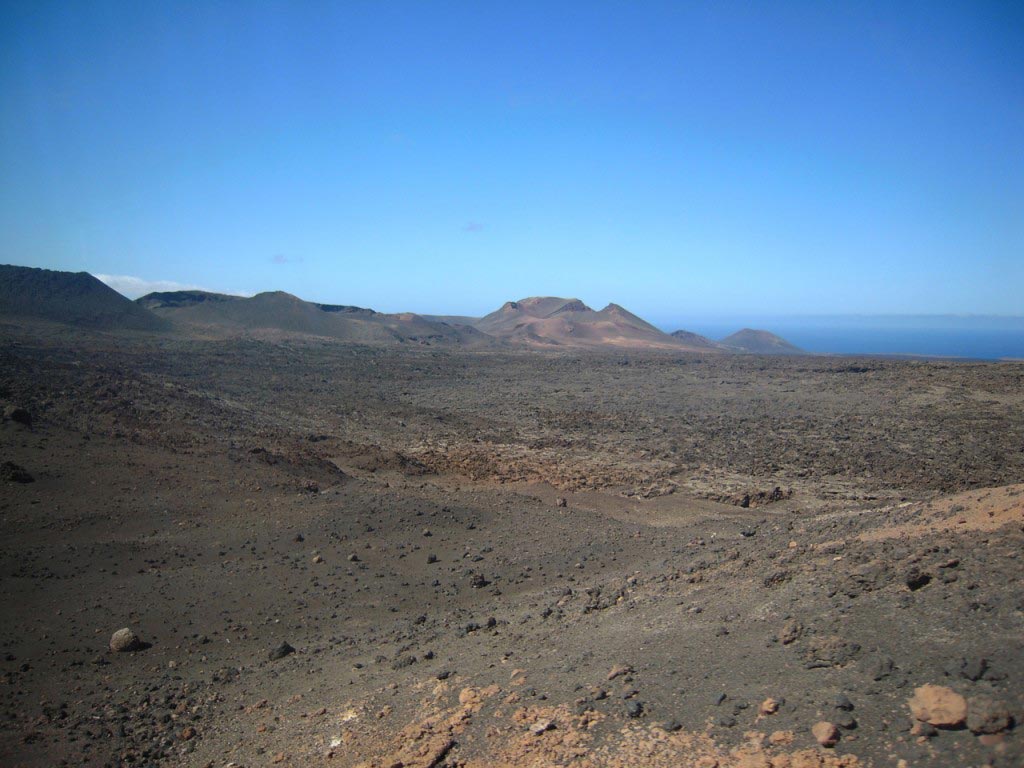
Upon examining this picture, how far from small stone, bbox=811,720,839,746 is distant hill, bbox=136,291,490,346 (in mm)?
56943

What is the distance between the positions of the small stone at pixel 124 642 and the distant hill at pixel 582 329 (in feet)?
195

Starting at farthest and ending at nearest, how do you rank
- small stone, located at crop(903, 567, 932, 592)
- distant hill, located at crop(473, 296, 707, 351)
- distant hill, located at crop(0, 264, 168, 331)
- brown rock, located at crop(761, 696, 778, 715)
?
1. distant hill, located at crop(473, 296, 707, 351)
2. distant hill, located at crop(0, 264, 168, 331)
3. small stone, located at crop(903, 567, 932, 592)
4. brown rock, located at crop(761, 696, 778, 715)

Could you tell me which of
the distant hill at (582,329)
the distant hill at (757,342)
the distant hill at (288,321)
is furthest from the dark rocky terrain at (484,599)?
the distant hill at (757,342)

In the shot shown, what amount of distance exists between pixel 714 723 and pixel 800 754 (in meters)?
0.58

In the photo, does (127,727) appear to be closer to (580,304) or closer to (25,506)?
(25,506)

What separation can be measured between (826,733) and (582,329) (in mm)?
73579

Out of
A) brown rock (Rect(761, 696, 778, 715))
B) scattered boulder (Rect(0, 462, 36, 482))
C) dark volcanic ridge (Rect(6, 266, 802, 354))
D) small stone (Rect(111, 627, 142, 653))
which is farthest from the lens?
dark volcanic ridge (Rect(6, 266, 802, 354))

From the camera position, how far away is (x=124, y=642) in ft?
21.1

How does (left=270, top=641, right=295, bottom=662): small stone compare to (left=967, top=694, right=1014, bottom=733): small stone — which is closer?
(left=967, top=694, right=1014, bottom=733): small stone

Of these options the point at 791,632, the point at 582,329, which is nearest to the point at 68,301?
the point at 582,329

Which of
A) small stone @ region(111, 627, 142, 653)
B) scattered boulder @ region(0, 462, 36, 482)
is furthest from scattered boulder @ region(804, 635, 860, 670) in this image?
scattered boulder @ region(0, 462, 36, 482)

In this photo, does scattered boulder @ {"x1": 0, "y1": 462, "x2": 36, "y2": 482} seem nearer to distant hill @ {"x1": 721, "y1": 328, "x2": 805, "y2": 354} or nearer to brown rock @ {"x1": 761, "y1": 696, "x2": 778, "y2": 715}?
brown rock @ {"x1": 761, "y1": 696, "x2": 778, "y2": 715}

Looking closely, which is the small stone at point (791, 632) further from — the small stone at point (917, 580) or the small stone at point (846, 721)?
the small stone at point (846, 721)

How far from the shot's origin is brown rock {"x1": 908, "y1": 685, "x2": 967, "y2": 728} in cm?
351
